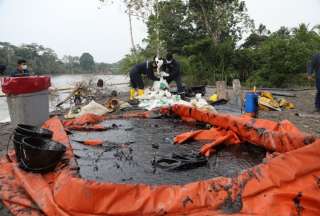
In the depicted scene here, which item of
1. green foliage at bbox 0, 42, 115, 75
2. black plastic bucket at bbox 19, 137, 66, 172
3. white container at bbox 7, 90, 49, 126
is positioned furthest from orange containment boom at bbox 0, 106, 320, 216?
green foliage at bbox 0, 42, 115, 75

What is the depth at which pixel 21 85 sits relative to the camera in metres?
3.93

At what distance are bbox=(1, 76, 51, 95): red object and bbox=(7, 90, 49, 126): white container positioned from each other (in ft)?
0.20

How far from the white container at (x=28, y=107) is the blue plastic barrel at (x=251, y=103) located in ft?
9.72

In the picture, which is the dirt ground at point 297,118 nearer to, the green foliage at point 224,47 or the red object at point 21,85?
the red object at point 21,85

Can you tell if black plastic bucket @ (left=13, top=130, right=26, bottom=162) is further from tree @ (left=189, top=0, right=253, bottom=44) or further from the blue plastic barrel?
tree @ (left=189, top=0, right=253, bottom=44)

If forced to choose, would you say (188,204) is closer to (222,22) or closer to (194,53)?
(194,53)

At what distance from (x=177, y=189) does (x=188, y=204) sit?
0.11m

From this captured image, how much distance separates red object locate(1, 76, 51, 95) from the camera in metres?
3.87

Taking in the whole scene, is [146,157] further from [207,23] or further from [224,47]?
[207,23]

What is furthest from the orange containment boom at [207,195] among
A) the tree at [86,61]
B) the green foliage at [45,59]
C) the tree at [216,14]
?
the tree at [86,61]

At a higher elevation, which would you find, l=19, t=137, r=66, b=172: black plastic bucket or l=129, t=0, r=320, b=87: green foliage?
l=129, t=0, r=320, b=87: green foliage

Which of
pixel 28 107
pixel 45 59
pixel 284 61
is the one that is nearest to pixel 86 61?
pixel 45 59

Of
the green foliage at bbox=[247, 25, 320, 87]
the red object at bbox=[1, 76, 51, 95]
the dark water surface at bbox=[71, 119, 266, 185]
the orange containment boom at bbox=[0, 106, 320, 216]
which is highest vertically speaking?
the green foliage at bbox=[247, 25, 320, 87]

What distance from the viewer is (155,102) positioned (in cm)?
583
